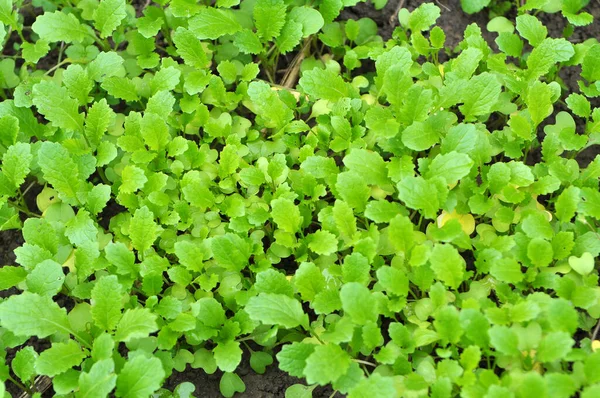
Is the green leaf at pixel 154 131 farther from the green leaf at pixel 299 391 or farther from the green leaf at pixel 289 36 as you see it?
the green leaf at pixel 299 391

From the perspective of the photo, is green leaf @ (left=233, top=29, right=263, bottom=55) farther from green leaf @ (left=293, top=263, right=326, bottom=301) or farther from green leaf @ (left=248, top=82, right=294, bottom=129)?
green leaf @ (left=293, top=263, right=326, bottom=301)

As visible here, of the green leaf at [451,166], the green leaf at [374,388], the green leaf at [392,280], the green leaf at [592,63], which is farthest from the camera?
the green leaf at [592,63]

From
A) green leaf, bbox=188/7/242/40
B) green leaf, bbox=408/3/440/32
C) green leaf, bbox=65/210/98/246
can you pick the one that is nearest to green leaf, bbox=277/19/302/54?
green leaf, bbox=188/7/242/40

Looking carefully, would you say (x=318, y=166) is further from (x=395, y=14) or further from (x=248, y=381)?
(x=395, y=14)

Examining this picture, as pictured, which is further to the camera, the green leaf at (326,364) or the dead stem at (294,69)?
the dead stem at (294,69)

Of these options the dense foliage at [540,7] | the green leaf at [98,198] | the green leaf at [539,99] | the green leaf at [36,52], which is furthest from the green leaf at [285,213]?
the dense foliage at [540,7]
